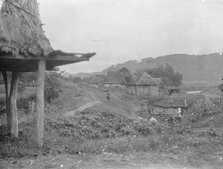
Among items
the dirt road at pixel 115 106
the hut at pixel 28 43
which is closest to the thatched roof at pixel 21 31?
the hut at pixel 28 43

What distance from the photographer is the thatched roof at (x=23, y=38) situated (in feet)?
27.0

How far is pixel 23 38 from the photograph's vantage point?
8672 millimetres

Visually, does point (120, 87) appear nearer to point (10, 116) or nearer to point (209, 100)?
point (209, 100)

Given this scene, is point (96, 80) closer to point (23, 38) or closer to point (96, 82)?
point (96, 82)

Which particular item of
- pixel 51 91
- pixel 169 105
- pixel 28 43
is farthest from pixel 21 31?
pixel 169 105

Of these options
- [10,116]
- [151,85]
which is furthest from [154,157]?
[151,85]

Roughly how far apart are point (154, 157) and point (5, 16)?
16.6 feet

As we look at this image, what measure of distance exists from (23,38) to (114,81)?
57.5 metres

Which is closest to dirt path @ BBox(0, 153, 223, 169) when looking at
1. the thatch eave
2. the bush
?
the thatch eave

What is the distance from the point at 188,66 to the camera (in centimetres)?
9200

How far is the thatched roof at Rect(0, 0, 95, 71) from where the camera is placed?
8.23 meters

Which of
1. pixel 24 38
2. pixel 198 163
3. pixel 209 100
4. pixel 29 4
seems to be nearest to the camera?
pixel 198 163

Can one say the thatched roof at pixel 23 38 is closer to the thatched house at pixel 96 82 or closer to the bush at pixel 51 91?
the bush at pixel 51 91

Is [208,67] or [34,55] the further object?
[208,67]
